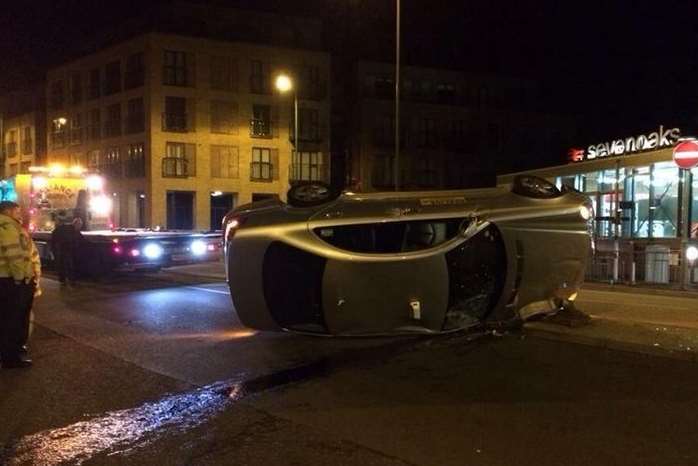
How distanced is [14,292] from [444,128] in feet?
159

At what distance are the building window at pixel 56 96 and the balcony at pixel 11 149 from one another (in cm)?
1028

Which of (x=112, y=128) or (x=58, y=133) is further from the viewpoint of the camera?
(x=58, y=133)

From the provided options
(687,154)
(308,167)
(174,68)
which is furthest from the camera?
Result: (308,167)

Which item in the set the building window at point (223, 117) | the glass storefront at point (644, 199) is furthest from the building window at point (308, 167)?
the glass storefront at point (644, 199)

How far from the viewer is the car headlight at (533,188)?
837cm

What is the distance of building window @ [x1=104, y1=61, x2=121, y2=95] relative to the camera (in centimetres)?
4844

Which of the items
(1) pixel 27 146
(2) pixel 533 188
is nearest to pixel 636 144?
(2) pixel 533 188

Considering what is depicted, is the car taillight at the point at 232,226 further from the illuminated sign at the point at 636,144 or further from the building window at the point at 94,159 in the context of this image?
the building window at the point at 94,159

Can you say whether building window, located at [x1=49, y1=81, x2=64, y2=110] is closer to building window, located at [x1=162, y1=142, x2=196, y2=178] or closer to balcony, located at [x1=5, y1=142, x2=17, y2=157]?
balcony, located at [x1=5, y1=142, x2=17, y2=157]

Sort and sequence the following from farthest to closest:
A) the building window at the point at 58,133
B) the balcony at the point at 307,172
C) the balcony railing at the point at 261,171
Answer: the building window at the point at 58,133 < the balcony at the point at 307,172 < the balcony railing at the point at 261,171

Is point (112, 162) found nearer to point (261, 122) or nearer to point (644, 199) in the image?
point (261, 122)

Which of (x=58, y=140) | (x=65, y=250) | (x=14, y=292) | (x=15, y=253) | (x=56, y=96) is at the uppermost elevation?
(x=56, y=96)

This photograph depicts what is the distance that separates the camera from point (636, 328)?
9.74 m

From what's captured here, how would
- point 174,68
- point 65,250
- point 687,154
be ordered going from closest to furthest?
point 687,154, point 65,250, point 174,68
